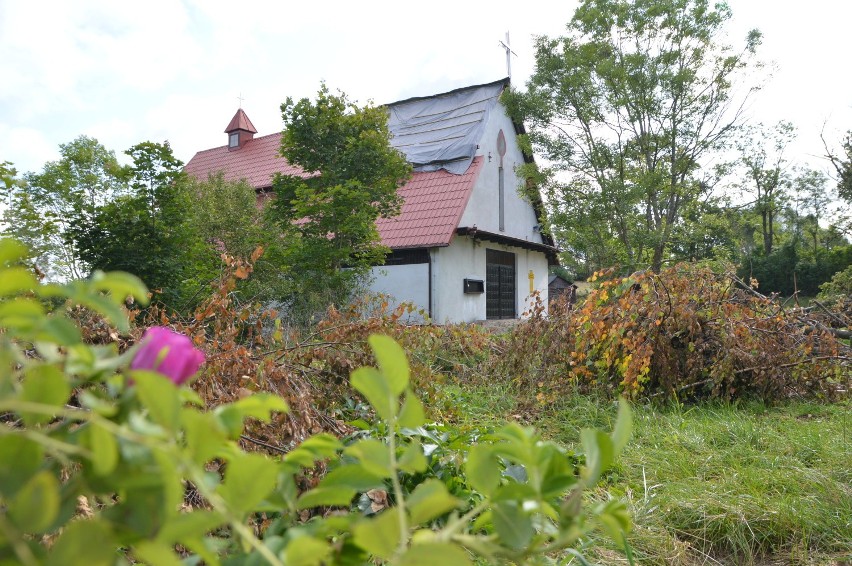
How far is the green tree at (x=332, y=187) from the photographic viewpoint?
11.9 meters

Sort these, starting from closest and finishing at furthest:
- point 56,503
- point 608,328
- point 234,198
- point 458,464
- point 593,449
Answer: point 56,503, point 593,449, point 458,464, point 608,328, point 234,198

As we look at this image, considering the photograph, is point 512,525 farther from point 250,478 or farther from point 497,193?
point 497,193

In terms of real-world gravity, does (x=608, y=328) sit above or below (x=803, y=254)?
below

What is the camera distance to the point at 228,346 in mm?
2939

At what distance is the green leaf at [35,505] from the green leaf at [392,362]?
21cm

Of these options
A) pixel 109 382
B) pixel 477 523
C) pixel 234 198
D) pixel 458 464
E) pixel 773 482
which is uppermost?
pixel 234 198

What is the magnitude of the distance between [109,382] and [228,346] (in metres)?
2.66

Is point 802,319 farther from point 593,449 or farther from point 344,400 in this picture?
point 593,449

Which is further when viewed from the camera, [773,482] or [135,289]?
[773,482]

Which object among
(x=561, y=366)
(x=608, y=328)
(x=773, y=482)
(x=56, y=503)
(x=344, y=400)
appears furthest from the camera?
(x=561, y=366)

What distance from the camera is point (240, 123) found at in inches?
844

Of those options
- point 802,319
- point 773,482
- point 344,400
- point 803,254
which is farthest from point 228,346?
point 803,254

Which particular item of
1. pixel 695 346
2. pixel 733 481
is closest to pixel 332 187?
pixel 695 346

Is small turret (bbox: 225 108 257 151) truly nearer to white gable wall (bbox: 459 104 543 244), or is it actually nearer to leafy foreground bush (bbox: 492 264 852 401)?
white gable wall (bbox: 459 104 543 244)
